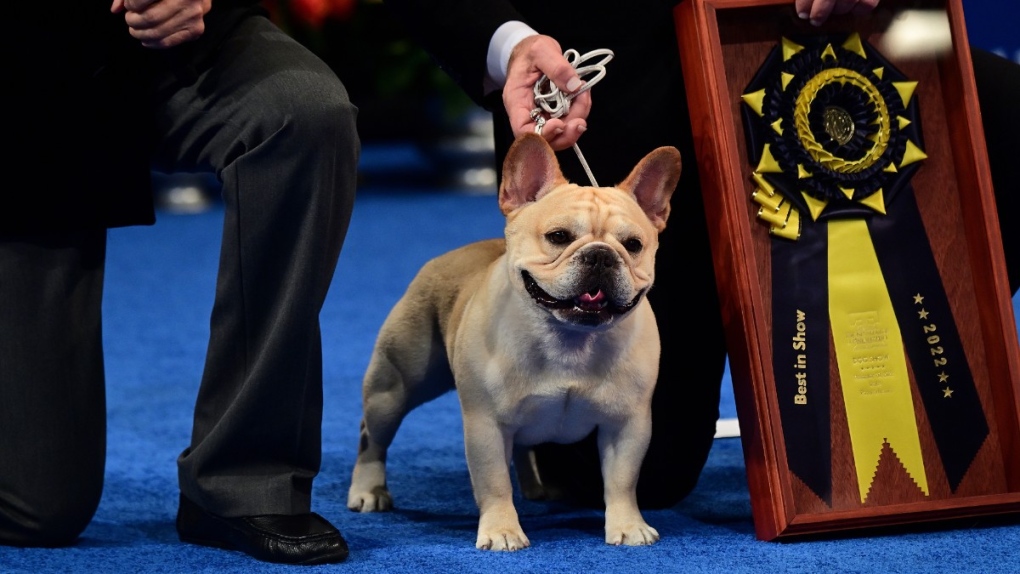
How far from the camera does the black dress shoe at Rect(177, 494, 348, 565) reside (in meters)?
2.15

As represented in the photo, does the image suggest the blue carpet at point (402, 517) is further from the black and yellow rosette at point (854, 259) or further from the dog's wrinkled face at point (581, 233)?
the dog's wrinkled face at point (581, 233)

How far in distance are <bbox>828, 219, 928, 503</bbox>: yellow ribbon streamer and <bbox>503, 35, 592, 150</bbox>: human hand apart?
474 millimetres

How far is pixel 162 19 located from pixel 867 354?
49.9 inches

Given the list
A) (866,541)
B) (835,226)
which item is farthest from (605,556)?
(835,226)

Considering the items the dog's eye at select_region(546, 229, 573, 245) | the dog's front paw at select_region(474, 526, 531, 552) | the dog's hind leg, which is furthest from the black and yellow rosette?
the dog's hind leg

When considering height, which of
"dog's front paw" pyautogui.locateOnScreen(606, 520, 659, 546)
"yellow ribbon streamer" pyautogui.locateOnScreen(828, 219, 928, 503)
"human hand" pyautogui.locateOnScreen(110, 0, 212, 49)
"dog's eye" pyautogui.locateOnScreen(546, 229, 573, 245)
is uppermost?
"human hand" pyautogui.locateOnScreen(110, 0, 212, 49)

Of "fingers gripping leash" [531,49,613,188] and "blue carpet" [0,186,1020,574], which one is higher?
"fingers gripping leash" [531,49,613,188]

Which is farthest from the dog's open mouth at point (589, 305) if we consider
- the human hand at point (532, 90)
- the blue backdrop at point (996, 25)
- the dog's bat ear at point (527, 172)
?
the blue backdrop at point (996, 25)

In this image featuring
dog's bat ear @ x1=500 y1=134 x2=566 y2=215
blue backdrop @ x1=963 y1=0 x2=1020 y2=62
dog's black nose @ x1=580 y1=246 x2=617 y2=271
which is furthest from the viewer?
blue backdrop @ x1=963 y1=0 x2=1020 y2=62

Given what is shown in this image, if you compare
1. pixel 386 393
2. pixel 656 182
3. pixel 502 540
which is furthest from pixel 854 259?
pixel 386 393

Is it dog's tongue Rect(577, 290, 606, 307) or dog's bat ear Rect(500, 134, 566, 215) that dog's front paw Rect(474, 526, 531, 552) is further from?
dog's bat ear Rect(500, 134, 566, 215)

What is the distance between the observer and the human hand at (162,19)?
2148mm

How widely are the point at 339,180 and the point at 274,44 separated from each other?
0.30 meters

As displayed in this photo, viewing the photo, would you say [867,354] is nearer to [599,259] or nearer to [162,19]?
[599,259]
